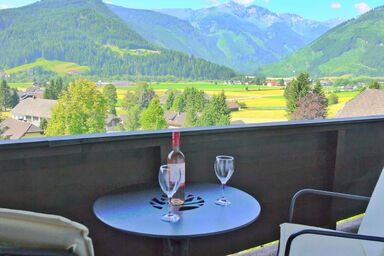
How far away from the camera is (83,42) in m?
3.31

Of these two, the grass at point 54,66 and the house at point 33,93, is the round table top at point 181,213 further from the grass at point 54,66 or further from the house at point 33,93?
the grass at point 54,66

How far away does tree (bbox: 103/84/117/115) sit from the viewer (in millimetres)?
2986

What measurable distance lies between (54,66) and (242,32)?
2.33 meters

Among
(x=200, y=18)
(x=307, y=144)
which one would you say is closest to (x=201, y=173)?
(x=307, y=144)

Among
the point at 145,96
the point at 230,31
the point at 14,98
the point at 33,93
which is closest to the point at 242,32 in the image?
the point at 230,31

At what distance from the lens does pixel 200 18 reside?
14.8 ft

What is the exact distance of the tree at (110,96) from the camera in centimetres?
299

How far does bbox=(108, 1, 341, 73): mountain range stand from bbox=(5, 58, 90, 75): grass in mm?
753

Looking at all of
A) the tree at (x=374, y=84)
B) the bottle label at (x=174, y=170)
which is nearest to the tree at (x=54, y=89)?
the bottle label at (x=174, y=170)

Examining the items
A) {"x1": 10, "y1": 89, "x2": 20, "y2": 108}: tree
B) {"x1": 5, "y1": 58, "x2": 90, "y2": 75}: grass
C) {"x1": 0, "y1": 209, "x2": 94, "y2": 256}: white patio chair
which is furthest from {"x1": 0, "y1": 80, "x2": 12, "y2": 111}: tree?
{"x1": 0, "y1": 209, "x2": 94, "y2": 256}: white patio chair

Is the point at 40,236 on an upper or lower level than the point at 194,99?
lower

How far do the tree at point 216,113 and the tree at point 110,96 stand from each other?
67cm

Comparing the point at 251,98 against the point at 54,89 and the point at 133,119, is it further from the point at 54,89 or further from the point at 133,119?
the point at 54,89

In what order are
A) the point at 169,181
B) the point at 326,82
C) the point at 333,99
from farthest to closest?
1. the point at 326,82
2. the point at 333,99
3. the point at 169,181
